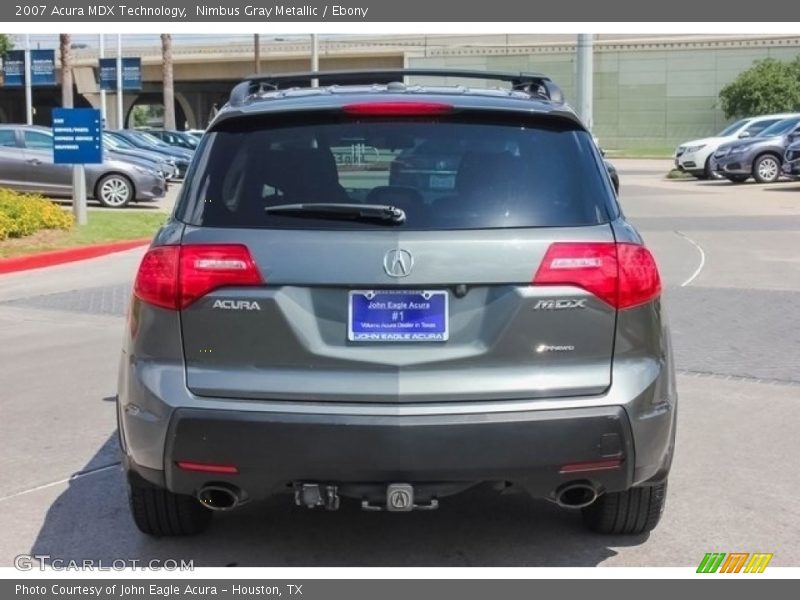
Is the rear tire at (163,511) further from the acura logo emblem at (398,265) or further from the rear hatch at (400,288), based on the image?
the acura logo emblem at (398,265)

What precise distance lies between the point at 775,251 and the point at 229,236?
12.2 metres

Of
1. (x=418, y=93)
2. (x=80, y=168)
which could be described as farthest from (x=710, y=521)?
(x=80, y=168)

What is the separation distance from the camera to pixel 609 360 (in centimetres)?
407

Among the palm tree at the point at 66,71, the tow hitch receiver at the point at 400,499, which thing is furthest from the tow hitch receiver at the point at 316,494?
the palm tree at the point at 66,71

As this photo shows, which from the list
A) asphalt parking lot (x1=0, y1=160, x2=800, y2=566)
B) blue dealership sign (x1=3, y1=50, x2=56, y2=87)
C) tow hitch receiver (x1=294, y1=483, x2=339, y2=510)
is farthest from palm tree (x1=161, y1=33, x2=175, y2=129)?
tow hitch receiver (x1=294, y1=483, x2=339, y2=510)

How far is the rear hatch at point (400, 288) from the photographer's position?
3.96m

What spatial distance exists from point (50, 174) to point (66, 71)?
2637 mm

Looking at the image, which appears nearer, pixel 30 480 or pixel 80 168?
pixel 30 480

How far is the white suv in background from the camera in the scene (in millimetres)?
31766

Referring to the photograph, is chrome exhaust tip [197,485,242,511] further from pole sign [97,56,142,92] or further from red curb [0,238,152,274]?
pole sign [97,56,142,92]

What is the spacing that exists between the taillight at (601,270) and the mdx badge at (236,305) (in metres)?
0.99

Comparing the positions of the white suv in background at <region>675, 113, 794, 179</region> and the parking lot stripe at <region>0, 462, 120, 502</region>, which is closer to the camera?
the parking lot stripe at <region>0, 462, 120, 502</region>

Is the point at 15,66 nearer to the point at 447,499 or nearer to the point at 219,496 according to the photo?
the point at 447,499

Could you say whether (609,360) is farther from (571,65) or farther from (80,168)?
(571,65)
